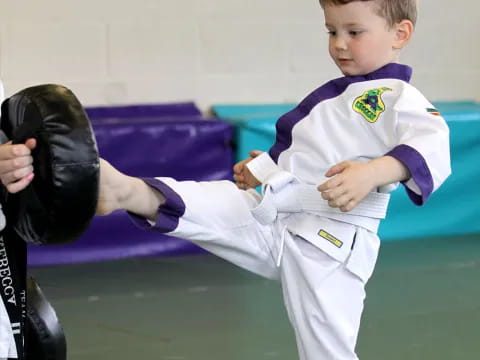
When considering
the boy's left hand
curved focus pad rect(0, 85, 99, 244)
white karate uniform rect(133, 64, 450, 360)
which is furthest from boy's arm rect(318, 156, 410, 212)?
curved focus pad rect(0, 85, 99, 244)

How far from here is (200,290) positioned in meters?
3.06

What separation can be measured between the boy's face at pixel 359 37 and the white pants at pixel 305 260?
364mm

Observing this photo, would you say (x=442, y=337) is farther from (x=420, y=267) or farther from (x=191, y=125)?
(x=191, y=125)

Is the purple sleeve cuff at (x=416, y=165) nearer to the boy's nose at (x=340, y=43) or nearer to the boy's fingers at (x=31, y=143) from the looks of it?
the boy's nose at (x=340, y=43)

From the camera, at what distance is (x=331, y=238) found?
6.00 feet

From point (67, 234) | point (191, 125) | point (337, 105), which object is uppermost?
point (337, 105)

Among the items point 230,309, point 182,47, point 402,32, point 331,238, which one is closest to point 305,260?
point 331,238

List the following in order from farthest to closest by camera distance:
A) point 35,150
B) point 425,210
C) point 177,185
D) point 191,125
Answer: point 425,210, point 191,125, point 177,185, point 35,150

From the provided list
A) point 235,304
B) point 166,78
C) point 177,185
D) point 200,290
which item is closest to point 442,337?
point 235,304

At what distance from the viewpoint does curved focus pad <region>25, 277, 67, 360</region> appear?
1850mm

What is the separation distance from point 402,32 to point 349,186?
0.47m

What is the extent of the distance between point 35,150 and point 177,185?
14.7 inches

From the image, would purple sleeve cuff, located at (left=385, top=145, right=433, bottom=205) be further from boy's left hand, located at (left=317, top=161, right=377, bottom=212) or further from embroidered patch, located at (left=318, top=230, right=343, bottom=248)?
embroidered patch, located at (left=318, top=230, right=343, bottom=248)

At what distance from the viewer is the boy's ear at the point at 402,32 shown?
188cm
